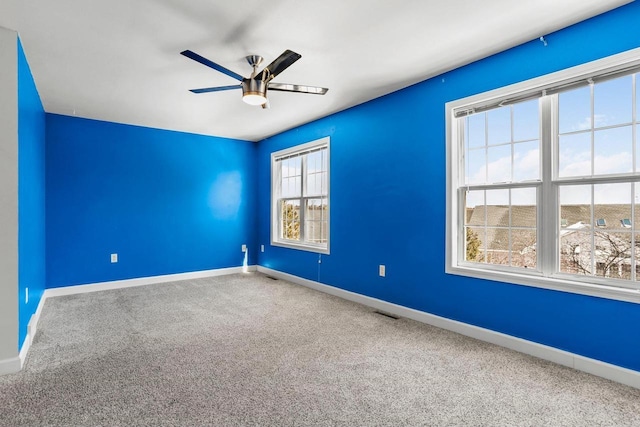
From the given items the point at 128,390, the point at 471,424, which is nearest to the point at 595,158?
the point at 471,424

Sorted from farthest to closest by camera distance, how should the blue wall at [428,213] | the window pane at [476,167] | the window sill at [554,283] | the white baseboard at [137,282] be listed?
1. the white baseboard at [137,282]
2. the window pane at [476,167]
3. the blue wall at [428,213]
4. the window sill at [554,283]

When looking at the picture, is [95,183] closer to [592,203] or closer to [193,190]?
[193,190]

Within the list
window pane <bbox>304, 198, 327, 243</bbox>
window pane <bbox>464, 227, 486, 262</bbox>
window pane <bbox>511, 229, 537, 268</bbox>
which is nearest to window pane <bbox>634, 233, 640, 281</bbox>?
window pane <bbox>511, 229, 537, 268</bbox>

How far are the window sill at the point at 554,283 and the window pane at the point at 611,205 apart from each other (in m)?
0.44

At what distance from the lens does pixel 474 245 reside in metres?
3.18

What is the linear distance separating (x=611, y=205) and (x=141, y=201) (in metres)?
5.65

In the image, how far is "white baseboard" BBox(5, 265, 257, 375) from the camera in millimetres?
2387

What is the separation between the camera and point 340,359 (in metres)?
2.59

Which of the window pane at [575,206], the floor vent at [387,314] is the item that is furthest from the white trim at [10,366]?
the window pane at [575,206]

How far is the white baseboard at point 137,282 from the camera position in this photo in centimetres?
466

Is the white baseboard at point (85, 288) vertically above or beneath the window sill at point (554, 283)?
beneath

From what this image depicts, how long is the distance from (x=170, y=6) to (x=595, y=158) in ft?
10.3

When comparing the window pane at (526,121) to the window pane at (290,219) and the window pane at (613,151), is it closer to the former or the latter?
the window pane at (613,151)

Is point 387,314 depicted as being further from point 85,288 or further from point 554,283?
point 85,288
